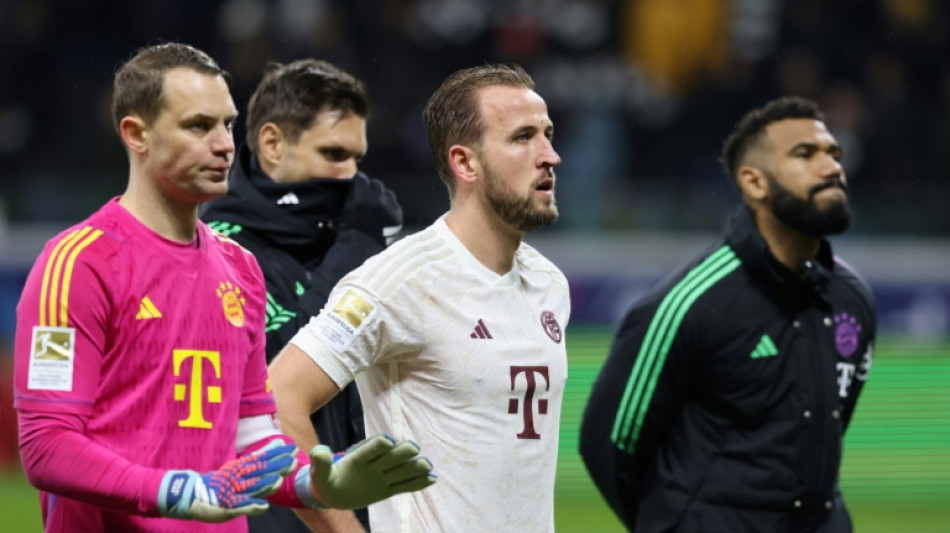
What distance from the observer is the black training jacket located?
5.31 meters

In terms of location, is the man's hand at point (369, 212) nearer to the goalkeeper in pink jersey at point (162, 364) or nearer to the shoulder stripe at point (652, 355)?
the shoulder stripe at point (652, 355)

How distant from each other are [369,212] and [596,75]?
35.2 ft

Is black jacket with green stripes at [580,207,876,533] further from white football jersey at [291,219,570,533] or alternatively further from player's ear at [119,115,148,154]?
player's ear at [119,115,148,154]

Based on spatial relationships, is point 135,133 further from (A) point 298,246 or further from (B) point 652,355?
(B) point 652,355

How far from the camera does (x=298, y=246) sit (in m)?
5.62

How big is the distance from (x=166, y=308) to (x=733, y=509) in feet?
8.66

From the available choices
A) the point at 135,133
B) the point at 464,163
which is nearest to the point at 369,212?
the point at 464,163

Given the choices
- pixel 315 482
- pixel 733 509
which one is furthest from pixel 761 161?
pixel 315 482

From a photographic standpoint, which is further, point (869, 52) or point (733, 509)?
point (869, 52)

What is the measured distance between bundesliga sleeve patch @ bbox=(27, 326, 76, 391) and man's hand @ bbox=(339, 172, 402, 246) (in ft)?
6.37

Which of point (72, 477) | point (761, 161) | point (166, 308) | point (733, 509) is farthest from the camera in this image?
point (761, 161)

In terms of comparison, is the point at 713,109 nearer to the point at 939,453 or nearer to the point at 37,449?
the point at 939,453

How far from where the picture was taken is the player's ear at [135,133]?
4039mm

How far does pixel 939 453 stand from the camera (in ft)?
43.1
